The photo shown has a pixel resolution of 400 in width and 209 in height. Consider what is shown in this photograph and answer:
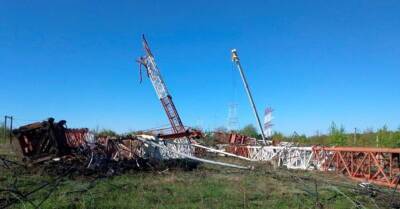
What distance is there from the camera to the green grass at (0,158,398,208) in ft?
34.0

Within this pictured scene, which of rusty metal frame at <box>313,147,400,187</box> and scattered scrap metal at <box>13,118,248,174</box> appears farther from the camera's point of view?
scattered scrap metal at <box>13,118,248,174</box>

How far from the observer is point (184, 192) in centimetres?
1215

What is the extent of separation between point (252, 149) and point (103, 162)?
1368 cm

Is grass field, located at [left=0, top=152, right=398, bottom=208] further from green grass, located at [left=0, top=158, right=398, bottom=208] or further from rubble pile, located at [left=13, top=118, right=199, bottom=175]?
rubble pile, located at [left=13, top=118, right=199, bottom=175]

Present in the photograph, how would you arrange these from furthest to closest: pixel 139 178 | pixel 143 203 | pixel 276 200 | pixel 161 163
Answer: pixel 161 163, pixel 139 178, pixel 276 200, pixel 143 203

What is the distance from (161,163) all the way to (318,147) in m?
7.93

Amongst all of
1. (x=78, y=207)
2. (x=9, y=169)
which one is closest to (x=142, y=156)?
(x=9, y=169)

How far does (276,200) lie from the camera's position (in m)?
11.5

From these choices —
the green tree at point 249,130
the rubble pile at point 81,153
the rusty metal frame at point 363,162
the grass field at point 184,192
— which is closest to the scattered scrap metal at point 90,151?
the rubble pile at point 81,153

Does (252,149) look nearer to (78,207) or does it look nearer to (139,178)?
(139,178)

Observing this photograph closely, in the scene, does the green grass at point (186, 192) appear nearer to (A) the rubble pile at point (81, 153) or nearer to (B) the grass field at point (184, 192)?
(B) the grass field at point (184, 192)

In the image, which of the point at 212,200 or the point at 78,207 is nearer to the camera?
the point at 78,207

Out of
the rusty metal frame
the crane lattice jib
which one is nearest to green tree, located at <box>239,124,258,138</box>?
the crane lattice jib

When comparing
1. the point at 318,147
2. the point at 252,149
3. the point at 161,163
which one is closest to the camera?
the point at 161,163
